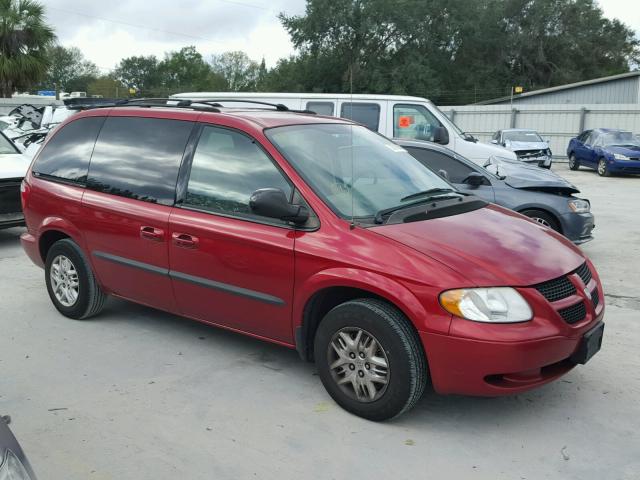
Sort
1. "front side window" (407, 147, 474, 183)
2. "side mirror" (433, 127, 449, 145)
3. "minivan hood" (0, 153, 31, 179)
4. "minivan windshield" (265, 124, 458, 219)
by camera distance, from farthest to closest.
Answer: "side mirror" (433, 127, 449, 145) → "minivan hood" (0, 153, 31, 179) → "front side window" (407, 147, 474, 183) → "minivan windshield" (265, 124, 458, 219)

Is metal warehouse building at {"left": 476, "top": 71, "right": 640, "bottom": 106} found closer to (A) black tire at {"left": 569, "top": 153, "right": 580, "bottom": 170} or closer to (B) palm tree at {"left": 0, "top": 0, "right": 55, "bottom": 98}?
(A) black tire at {"left": 569, "top": 153, "right": 580, "bottom": 170}

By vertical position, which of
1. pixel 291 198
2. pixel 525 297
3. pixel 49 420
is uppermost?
pixel 291 198

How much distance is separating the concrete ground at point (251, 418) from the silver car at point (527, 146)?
1655cm

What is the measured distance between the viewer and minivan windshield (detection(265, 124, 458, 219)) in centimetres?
423

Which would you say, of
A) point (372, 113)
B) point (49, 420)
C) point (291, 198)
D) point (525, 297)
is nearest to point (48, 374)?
point (49, 420)

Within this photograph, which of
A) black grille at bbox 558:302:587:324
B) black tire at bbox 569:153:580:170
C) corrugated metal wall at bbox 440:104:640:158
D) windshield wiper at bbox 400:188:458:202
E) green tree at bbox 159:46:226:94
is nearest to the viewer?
black grille at bbox 558:302:587:324

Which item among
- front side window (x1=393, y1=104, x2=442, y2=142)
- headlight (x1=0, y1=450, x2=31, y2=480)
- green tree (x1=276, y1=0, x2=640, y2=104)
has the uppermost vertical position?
green tree (x1=276, y1=0, x2=640, y2=104)

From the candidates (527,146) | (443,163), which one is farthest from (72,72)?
(443,163)

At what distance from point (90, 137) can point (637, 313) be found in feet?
16.0

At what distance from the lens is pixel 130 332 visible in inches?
214

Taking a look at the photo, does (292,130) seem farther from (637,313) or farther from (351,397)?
(637,313)

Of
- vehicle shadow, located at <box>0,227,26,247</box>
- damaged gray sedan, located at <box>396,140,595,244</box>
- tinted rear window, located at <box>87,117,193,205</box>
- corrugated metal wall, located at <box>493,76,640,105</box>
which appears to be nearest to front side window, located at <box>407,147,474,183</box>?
damaged gray sedan, located at <box>396,140,595,244</box>

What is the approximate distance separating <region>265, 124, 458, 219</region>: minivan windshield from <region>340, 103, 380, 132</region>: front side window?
6.41 metres

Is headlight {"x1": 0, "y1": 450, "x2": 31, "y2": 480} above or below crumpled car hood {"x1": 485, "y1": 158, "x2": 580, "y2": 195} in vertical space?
below
